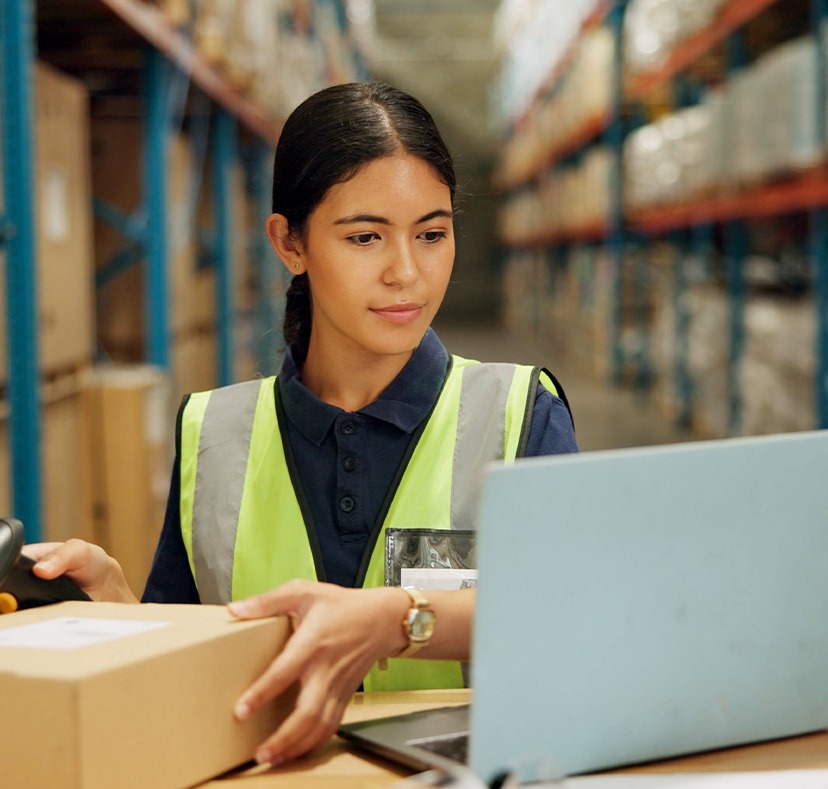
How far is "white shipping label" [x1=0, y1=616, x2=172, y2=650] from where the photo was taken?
112 cm

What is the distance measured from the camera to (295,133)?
68.6 inches

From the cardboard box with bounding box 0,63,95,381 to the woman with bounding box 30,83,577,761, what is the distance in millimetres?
1873

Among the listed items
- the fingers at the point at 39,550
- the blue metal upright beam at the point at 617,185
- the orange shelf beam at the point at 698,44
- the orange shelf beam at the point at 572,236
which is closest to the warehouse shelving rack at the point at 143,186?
the fingers at the point at 39,550

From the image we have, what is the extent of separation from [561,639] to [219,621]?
35 centimetres

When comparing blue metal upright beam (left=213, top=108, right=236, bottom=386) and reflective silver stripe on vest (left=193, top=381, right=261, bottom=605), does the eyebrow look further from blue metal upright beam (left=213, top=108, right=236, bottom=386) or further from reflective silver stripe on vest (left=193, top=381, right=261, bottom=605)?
blue metal upright beam (left=213, top=108, right=236, bottom=386)

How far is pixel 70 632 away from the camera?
1.17 meters

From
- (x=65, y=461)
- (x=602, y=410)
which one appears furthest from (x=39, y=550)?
(x=602, y=410)

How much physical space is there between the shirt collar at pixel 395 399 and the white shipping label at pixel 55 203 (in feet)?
7.36

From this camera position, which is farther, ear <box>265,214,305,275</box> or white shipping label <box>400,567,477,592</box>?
ear <box>265,214,305,275</box>

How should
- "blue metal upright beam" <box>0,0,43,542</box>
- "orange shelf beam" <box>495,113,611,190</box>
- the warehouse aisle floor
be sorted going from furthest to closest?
1. "orange shelf beam" <box>495,113,611,190</box>
2. the warehouse aisle floor
3. "blue metal upright beam" <box>0,0,43,542</box>

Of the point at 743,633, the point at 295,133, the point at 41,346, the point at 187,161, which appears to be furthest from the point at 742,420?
the point at 743,633

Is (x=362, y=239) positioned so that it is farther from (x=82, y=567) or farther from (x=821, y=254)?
(x=821, y=254)

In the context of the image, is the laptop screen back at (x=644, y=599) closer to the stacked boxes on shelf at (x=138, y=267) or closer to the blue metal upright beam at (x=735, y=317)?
the stacked boxes on shelf at (x=138, y=267)

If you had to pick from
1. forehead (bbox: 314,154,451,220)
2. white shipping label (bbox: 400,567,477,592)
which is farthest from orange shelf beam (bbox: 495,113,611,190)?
white shipping label (bbox: 400,567,477,592)
